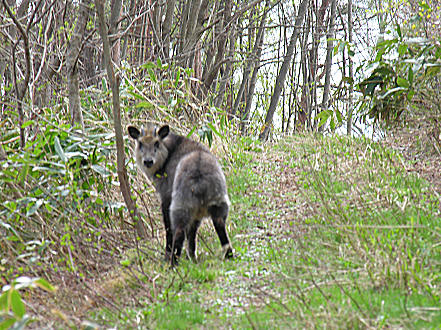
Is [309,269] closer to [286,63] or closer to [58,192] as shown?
[58,192]

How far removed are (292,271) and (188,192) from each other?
4.34 feet

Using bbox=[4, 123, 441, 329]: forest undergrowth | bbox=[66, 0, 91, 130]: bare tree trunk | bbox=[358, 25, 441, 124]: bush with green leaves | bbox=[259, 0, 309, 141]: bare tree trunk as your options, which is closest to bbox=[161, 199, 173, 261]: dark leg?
bbox=[4, 123, 441, 329]: forest undergrowth

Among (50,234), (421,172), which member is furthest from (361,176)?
(50,234)

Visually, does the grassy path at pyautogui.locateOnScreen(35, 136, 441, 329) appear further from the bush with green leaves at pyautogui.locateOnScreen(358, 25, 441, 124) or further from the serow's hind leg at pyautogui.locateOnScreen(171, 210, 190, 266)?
the bush with green leaves at pyautogui.locateOnScreen(358, 25, 441, 124)

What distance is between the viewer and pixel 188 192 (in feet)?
17.2

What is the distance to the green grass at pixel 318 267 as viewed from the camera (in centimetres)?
371

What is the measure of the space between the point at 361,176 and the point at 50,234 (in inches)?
157

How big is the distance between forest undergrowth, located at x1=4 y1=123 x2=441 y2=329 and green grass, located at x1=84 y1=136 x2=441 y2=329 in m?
0.01

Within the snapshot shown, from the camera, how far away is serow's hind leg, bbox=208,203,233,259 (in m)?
5.33

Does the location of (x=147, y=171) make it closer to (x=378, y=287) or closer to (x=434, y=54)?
(x=378, y=287)

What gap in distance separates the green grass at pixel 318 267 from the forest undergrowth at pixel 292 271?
0.04 feet

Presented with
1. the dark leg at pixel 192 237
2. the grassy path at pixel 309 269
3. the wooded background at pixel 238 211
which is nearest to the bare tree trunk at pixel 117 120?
the wooded background at pixel 238 211

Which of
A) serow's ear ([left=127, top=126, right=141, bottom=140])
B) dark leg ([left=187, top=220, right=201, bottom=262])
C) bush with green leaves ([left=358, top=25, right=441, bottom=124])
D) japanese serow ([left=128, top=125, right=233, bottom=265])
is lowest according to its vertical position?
dark leg ([left=187, top=220, right=201, bottom=262])

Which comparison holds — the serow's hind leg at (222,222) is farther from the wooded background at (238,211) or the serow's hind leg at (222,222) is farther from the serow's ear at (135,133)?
the serow's ear at (135,133)
